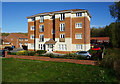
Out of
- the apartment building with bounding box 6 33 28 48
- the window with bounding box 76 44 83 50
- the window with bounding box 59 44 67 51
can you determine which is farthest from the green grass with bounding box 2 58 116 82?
the apartment building with bounding box 6 33 28 48

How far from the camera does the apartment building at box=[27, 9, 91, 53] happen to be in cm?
2797

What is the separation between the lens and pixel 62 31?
2914 centimetres

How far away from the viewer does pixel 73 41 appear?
28703 mm

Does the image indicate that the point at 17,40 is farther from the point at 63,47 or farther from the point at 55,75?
the point at 55,75

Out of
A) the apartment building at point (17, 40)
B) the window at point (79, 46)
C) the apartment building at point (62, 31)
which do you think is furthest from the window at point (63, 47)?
the apartment building at point (17, 40)

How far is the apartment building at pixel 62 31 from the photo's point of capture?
27969mm

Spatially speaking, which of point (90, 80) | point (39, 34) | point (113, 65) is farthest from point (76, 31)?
point (90, 80)

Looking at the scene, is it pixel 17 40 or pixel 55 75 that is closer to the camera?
pixel 55 75

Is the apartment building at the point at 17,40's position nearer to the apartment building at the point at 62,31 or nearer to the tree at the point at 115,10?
the apartment building at the point at 62,31

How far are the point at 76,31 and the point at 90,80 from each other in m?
21.8

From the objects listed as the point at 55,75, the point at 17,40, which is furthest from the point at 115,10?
the point at 17,40

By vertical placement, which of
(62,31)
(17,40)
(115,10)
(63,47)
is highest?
(115,10)

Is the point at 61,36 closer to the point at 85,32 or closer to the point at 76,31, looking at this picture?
the point at 76,31

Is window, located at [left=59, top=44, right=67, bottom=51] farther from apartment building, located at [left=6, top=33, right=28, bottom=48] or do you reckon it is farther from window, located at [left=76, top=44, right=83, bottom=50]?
apartment building, located at [left=6, top=33, right=28, bottom=48]
